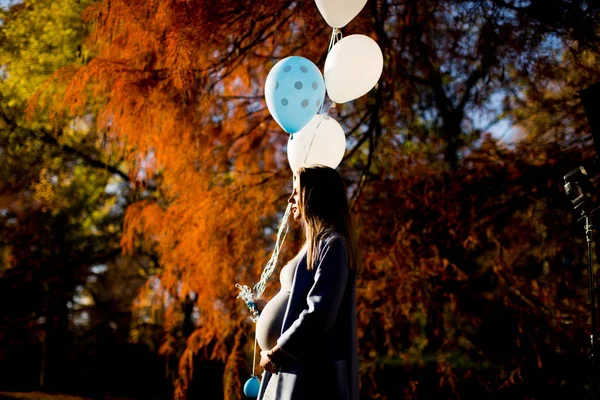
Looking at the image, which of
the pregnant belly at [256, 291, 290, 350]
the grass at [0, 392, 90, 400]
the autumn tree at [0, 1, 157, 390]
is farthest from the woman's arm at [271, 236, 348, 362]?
the grass at [0, 392, 90, 400]

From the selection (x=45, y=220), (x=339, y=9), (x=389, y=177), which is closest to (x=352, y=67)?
(x=339, y=9)

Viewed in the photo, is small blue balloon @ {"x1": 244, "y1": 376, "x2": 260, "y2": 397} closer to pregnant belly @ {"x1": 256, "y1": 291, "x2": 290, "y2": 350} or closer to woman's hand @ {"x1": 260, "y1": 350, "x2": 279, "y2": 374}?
pregnant belly @ {"x1": 256, "y1": 291, "x2": 290, "y2": 350}

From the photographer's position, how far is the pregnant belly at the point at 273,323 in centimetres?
199

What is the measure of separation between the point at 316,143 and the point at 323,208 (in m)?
1.21

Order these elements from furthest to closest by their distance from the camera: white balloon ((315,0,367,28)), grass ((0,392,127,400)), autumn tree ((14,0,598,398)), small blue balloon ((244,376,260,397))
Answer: grass ((0,392,127,400)) → autumn tree ((14,0,598,398)) → white balloon ((315,0,367,28)) → small blue balloon ((244,376,260,397))

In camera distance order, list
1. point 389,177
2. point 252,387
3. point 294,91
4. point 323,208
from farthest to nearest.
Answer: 1. point 389,177
2. point 294,91
3. point 252,387
4. point 323,208

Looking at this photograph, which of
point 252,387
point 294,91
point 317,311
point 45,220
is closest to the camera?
point 317,311

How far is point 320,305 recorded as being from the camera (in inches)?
68.6

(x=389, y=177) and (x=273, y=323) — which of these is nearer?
(x=273, y=323)

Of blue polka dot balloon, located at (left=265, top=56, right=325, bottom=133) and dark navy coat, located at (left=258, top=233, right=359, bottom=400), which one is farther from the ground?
blue polka dot balloon, located at (left=265, top=56, right=325, bottom=133)

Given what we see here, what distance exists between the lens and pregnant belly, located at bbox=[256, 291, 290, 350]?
199 cm

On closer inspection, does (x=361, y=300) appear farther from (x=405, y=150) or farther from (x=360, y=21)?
(x=360, y=21)

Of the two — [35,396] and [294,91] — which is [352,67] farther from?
[35,396]

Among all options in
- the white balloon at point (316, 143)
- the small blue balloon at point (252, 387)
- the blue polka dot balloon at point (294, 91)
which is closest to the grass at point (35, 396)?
the white balloon at point (316, 143)
